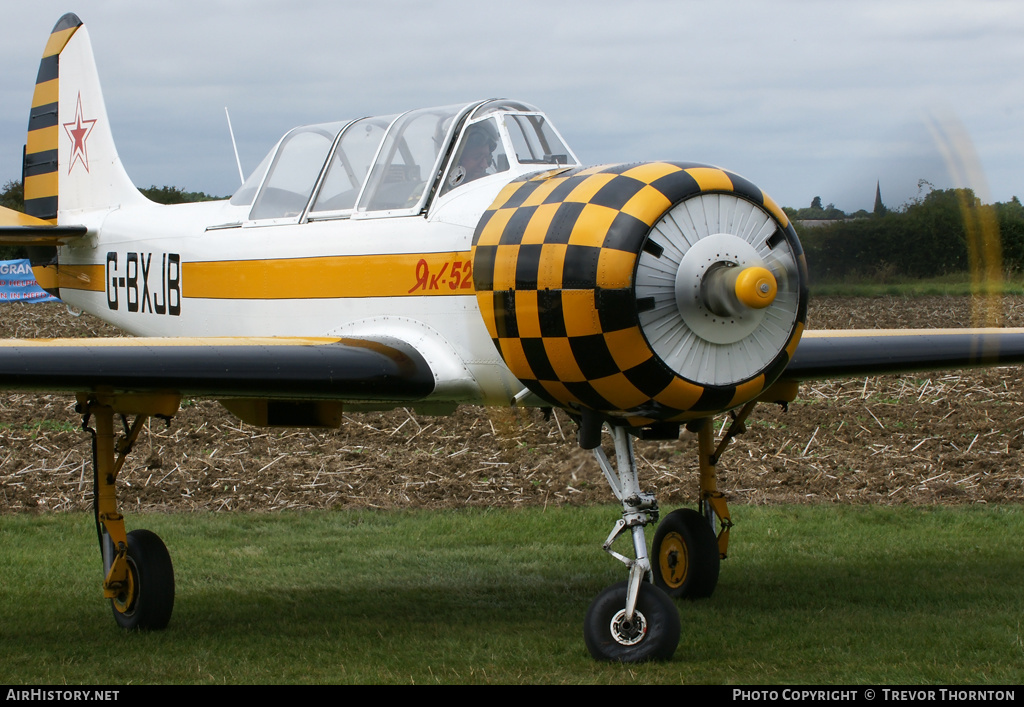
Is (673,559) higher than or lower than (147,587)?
lower

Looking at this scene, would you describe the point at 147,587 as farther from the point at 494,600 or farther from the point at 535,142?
the point at 535,142

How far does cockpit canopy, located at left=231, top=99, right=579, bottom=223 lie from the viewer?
657 cm

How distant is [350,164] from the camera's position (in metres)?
7.39

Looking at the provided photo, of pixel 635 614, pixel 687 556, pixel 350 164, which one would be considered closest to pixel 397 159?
pixel 350 164

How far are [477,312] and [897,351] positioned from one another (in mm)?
3332

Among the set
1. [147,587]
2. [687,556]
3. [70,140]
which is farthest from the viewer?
[70,140]

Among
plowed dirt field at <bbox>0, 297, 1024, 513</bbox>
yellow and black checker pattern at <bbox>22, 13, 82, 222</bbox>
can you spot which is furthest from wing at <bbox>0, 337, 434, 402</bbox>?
yellow and black checker pattern at <bbox>22, 13, 82, 222</bbox>

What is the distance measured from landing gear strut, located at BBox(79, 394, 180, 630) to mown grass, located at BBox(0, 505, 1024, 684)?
17 cm

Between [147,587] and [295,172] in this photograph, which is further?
[295,172]

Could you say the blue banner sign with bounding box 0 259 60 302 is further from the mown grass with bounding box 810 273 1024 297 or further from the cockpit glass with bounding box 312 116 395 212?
the mown grass with bounding box 810 273 1024 297

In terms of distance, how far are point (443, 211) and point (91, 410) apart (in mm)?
2557

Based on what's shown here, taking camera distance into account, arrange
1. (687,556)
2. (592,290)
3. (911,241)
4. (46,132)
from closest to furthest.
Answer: (592,290) → (911,241) → (687,556) → (46,132)

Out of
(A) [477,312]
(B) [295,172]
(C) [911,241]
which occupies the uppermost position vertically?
(B) [295,172]

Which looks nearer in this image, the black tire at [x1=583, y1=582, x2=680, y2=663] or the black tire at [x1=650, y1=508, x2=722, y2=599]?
the black tire at [x1=583, y1=582, x2=680, y2=663]
